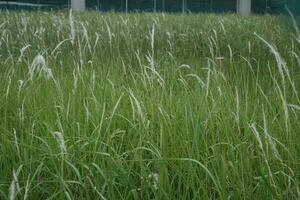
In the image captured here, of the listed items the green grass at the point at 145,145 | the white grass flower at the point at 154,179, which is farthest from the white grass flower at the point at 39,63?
the white grass flower at the point at 154,179

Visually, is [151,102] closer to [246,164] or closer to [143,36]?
[246,164]

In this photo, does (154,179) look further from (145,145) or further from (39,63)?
(39,63)

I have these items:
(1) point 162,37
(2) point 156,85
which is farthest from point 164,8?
(2) point 156,85

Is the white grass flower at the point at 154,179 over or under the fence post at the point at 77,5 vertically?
under

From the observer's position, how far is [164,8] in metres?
17.5

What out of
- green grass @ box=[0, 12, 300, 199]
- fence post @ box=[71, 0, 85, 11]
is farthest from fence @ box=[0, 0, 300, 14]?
green grass @ box=[0, 12, 300, 199]

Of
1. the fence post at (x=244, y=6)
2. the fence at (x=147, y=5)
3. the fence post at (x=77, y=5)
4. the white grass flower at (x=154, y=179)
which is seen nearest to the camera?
the white grass flower at (x=154, y=179)

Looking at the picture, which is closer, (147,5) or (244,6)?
(147,5)

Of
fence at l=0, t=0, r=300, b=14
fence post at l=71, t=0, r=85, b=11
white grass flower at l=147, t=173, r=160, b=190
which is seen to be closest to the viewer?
white grass flower at l=147, t=173, r=160, b=190

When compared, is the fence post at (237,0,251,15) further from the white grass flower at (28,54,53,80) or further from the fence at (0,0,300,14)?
the white grass flower at (28,54,53,80)

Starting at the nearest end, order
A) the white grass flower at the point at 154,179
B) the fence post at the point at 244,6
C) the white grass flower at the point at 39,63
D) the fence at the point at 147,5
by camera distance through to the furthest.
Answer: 1. the white grass flower at the point at 154,179
2. the white grass flower at the point at 39,63
3. the fence at the point at 147,5
4. the fence post at the point at 244,6

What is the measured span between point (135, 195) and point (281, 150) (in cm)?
52

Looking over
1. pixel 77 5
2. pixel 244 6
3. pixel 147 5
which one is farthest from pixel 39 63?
pixel 244 6

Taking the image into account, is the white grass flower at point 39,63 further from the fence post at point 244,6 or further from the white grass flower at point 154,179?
the fence post at point 244,6
